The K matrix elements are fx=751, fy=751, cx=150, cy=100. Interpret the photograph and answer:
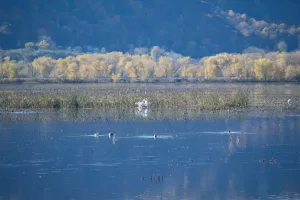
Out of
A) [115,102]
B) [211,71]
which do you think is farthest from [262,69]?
[115,102]

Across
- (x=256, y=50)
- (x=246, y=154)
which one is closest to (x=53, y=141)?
(x=246, y=154)

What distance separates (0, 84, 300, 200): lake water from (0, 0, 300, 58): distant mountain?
112 meters

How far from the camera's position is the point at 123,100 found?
132ft

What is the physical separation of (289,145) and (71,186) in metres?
9.27

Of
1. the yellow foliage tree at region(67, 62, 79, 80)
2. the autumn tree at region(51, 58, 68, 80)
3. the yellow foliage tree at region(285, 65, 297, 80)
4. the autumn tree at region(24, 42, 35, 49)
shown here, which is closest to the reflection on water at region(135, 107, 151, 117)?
the yellow foliage tree at region(285, 65, 297, 80)

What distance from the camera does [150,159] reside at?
22875 mm

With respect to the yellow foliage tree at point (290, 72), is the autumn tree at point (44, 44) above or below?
above

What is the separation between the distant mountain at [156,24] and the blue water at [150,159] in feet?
371

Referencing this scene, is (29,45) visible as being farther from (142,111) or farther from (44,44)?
(142,111)

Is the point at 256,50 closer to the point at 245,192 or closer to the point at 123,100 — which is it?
the point at 123,100

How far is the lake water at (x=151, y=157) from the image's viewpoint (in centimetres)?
1866

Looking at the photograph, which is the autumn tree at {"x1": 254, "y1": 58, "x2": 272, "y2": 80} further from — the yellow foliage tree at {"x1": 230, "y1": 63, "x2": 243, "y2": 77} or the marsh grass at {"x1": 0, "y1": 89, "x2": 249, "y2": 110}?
the marsh grass at {"x1": 0, "y1": 89, "x2": 249, "y2": 110}

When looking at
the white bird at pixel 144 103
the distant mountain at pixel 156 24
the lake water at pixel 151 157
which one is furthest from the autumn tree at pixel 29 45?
the lake water at pixel 151 157

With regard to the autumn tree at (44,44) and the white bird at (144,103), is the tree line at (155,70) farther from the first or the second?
the white bird at (144,103)
